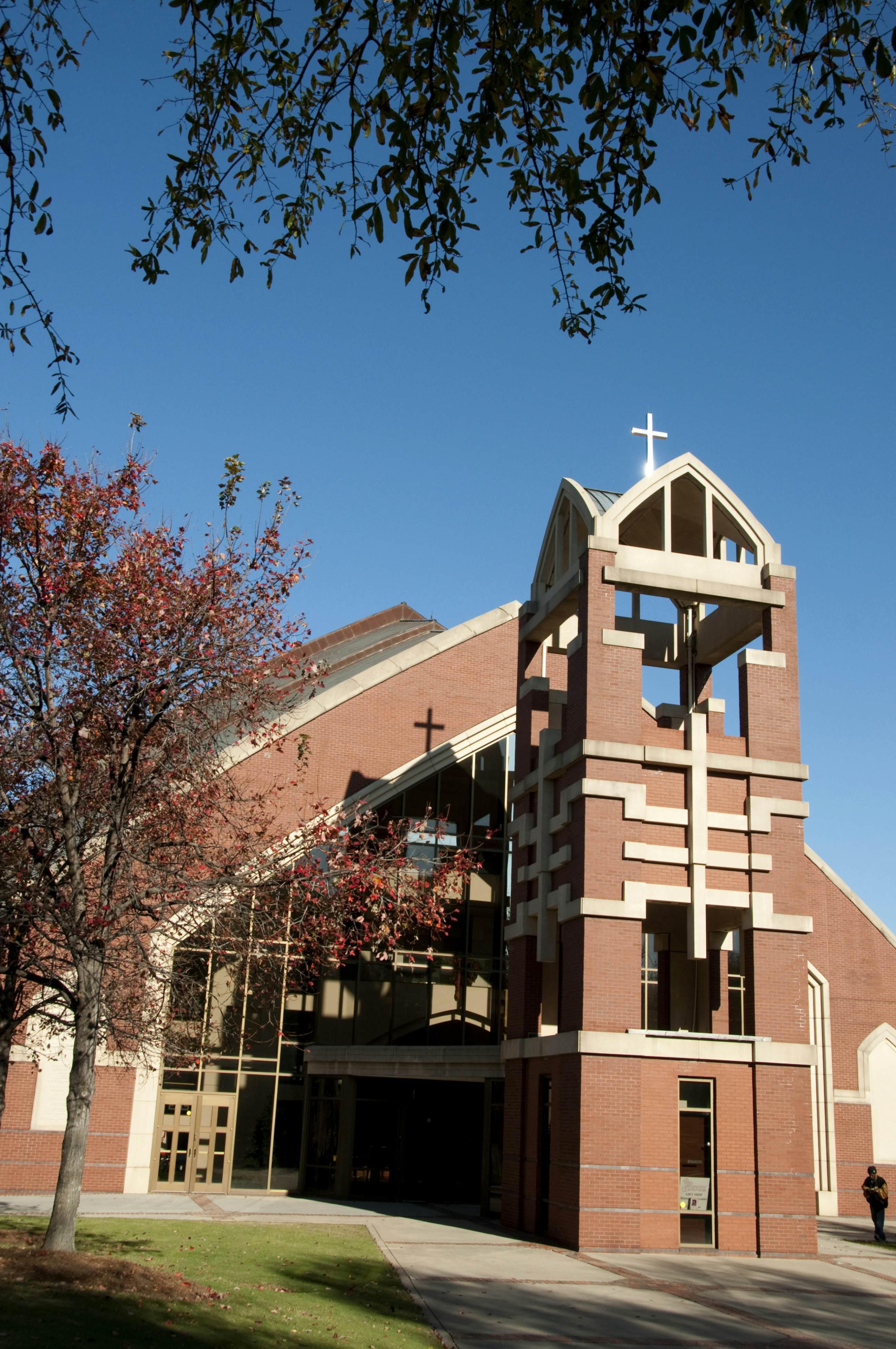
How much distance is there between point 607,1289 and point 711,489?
14.1 metres

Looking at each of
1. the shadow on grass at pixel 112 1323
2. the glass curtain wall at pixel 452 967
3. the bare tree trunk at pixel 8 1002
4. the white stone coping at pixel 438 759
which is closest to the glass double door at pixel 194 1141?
the glass curtain wall at pixel 452 967

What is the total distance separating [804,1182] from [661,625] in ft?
36.1

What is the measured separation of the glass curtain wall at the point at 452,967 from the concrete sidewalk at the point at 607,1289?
5982 mm

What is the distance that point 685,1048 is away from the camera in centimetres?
1931

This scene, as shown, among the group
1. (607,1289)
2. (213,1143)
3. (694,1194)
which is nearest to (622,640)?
(694,1194)

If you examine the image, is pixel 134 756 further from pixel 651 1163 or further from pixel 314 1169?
pixel 314 1169

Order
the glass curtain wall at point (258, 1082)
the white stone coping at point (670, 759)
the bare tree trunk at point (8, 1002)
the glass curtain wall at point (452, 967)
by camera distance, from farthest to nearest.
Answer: the glass curtain wall at point (452, 967)
the glass curtain wall at point (258, 1082)
the white stone coping at point (670, 759)
the bare tree trunk at point (8, 1002)

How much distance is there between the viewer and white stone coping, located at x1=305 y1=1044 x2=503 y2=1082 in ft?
81.9

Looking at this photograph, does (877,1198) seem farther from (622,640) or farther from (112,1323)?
(112,1323)

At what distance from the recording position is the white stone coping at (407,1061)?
2497 cm

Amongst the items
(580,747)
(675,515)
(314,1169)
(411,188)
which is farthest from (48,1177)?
(411,188)

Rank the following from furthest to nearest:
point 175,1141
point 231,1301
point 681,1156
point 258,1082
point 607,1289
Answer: point 258,1082, point 175,1141, point 681,1156, point 607,1289, point 231,1301

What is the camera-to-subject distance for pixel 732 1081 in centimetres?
1942

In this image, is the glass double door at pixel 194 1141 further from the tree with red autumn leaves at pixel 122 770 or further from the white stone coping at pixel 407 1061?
the tree with red autumn leaves at pixel 122 770
